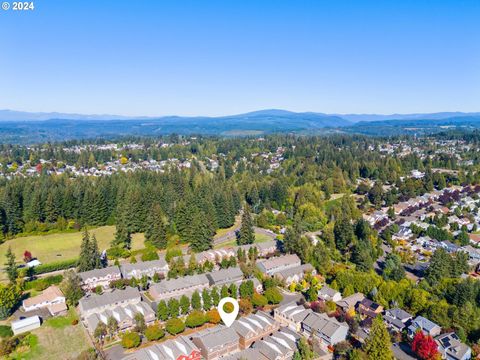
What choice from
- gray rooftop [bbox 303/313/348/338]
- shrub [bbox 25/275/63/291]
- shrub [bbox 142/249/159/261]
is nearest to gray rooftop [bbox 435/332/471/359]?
gray rooftop [bbox 303/313/348/338]

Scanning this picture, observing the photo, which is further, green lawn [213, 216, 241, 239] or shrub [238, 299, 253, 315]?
green lawn [213, 216, 241, 239]

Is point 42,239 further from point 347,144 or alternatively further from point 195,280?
point 347,144

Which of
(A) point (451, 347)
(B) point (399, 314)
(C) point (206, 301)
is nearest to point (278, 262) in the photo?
(C) point (206, 301)

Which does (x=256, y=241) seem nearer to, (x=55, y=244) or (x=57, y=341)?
(x=55, y=244)

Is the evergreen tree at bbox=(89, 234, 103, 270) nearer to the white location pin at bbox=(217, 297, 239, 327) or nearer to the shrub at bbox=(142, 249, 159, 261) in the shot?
the shrub at bbox=(142, 249, 159, 261)

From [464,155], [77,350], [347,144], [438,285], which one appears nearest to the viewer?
[77,350]

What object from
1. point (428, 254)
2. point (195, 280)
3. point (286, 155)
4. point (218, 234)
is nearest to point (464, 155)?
point (286, 155)
